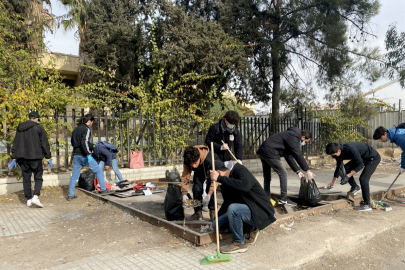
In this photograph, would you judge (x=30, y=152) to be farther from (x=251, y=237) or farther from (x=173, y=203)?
A: (x=251, y=237)

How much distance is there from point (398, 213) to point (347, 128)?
387 inches

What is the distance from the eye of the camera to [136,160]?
9.02 meters

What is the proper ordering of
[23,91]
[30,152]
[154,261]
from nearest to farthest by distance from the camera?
[154,261] < [30,152] < [23,91]

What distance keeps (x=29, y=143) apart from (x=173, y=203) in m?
3.35

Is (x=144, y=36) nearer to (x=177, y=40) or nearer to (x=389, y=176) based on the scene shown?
(x=177, y=40)

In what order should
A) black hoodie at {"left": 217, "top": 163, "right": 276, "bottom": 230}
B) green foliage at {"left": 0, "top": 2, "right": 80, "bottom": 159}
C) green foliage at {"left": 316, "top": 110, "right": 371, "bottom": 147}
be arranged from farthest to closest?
green foliage at {"left": 316, "top": 110, "right": 371, "bottom": 147} < green foliage at {"left": 0, "top": 2, "right": 80, "bottom": 159} < black hoodie at {"left": 217, "top": 163, "right": 276, "bottom": 230}

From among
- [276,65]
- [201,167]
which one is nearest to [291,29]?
[276,65]

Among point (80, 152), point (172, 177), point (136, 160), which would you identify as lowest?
point (172, 177)

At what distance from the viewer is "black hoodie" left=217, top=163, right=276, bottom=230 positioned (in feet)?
12.1

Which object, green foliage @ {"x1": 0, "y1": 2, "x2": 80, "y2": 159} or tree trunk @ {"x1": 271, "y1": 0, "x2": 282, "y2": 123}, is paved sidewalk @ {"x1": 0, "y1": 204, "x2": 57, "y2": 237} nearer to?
green foliage @ {"x1": 0, "y1": 2, "x2": 80, "y2": 159}

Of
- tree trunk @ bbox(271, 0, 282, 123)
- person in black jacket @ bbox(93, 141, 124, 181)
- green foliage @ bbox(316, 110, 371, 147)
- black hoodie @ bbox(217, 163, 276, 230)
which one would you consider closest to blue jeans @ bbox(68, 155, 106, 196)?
person in black jacket @ bbox(93, 141, 124, 181)

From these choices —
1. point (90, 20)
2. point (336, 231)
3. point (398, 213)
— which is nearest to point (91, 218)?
point (336, 231)

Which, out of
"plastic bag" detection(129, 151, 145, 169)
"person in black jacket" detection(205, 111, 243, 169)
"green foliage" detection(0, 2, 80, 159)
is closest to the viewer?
"person in black jacket" detection(205, 111, 243, 169)

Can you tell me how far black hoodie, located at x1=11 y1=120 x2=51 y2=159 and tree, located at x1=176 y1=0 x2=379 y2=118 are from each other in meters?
7.60
